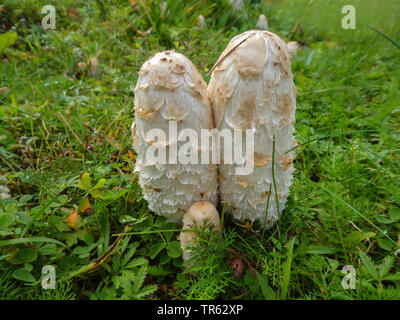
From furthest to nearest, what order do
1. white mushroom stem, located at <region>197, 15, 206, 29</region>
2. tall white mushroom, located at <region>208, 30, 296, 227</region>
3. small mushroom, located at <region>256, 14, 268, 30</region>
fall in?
small mushroom, located at <region>256, 14, 268, 30</region>
white mushroom stem, located at <region>197, 15, 206, 29</region>
tall white mushroom, located at <region>208, 30, 296, 227</region>

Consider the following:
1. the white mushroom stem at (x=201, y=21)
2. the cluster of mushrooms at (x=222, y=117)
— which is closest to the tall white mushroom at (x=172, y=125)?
the cluster of mushrooms at (x=222, y=117)

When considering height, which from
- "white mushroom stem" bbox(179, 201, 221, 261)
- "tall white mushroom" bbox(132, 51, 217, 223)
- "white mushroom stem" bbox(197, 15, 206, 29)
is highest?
"white mushroom stem" bbox(197, 15, 206, 29)

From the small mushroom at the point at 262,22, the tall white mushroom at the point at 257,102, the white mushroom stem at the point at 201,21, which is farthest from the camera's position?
the small mushroom at the point at 262,22

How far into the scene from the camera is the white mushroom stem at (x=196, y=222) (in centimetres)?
123

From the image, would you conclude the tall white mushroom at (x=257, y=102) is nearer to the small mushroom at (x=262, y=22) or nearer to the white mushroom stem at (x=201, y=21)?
the white mushroom stem at (x=201, y=21)

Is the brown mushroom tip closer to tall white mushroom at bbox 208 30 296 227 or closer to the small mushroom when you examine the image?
tall white mushroom at bbox 208 30 296 227

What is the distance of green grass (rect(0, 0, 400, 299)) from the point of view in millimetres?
1235

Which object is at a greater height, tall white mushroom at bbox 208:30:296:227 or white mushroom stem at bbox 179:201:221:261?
tall white mushroom at bbox 208:30:296:227

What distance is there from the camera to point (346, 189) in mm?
1599

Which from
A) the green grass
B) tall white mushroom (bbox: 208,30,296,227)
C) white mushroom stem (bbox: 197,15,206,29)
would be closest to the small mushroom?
the green grass

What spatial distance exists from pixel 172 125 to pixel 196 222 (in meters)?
0.44

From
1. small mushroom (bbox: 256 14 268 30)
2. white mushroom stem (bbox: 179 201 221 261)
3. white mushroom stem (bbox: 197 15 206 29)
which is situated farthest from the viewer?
small mushroom (bbox: 256 14 268 30)

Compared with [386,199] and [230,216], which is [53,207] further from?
[386,199]
